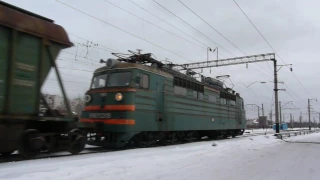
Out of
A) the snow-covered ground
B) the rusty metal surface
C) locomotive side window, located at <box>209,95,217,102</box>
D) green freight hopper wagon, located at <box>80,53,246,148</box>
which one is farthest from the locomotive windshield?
locomotive side window, located at <box>209,95,217,102</box>

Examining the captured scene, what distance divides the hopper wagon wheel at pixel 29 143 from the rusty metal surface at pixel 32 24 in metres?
2.75

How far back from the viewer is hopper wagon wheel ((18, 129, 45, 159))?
874 centimetres

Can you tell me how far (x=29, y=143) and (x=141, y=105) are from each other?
5.04m

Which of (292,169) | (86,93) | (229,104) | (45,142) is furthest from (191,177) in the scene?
(229,104)

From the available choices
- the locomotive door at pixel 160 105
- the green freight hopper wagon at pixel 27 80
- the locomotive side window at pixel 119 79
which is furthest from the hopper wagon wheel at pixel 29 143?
the locomotive door at pixel 160 105

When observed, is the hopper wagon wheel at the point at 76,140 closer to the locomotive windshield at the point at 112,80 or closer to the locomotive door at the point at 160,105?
the locomotive windshield at the point at 112,80

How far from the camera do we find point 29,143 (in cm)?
882

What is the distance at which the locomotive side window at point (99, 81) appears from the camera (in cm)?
1329

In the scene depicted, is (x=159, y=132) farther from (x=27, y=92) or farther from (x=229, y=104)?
(x=229, y=104)

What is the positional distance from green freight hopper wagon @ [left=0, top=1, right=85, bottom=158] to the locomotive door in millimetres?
4716

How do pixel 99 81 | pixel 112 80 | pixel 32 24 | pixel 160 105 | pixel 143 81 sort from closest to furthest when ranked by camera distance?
pixel 32 24 < pixel 112 80 < pixel 143 81 < pixel 99 81 < pixel 160 105

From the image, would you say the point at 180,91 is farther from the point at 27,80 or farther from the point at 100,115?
the point at 27,80

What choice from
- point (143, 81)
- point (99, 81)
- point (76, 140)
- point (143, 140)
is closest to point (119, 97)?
point (143, 81)

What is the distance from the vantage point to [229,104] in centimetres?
2377
